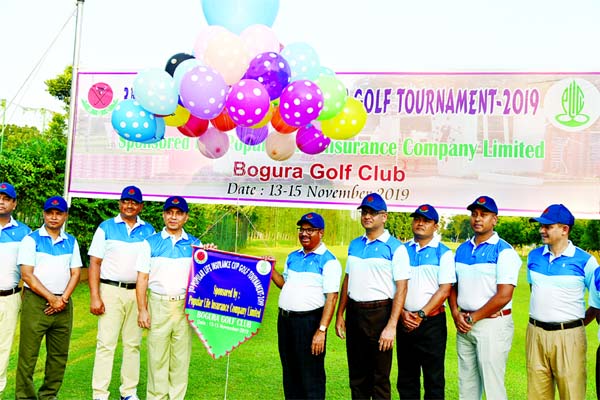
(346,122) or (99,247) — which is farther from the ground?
(346,122)

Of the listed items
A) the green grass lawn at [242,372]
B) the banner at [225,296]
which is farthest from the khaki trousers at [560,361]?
the banner at [225,296]

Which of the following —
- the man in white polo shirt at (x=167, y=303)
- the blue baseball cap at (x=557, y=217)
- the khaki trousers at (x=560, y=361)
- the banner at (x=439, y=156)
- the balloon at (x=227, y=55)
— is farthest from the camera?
the banner at (x=439, y=156)

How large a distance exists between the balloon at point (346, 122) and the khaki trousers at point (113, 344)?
73.6 inches

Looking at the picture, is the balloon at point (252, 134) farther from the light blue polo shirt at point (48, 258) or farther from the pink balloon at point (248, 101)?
the light blue polo shirt at point (48, 258)

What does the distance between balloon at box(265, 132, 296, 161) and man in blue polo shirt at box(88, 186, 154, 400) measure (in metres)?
1.11

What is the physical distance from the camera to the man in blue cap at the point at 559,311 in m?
3.37

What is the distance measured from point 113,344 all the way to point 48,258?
2.56 feet

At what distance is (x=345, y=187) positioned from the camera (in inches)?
Answer: 188

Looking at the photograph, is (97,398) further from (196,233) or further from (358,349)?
(196,233)

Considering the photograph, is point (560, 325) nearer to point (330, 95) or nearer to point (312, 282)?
point (312, 282)

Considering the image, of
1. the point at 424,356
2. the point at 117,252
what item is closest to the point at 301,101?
the point at 117,252

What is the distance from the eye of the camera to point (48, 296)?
381cm

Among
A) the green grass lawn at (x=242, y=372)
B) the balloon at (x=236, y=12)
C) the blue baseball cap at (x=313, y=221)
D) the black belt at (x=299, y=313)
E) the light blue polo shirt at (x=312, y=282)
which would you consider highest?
the balloon at (x=236, y=12)

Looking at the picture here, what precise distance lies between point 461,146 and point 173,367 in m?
2.83
